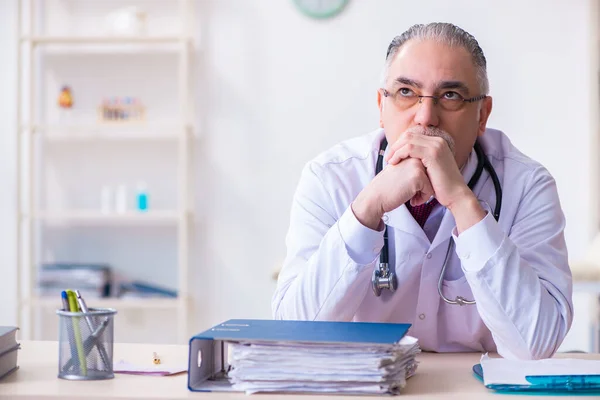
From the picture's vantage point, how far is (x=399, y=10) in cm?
439

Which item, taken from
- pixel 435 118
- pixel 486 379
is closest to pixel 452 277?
pixel 435 118

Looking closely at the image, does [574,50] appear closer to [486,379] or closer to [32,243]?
[32,243]

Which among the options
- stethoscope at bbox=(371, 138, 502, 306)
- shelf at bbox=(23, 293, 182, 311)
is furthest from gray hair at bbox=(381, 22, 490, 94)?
shelf at bbox=(23, 293, 182, 311)

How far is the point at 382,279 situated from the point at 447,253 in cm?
17

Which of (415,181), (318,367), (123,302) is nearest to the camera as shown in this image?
(318,367)

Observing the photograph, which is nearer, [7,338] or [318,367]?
[318,367]

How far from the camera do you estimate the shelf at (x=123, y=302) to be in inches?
167

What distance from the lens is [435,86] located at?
1.64 m

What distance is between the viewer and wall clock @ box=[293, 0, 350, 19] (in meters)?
4.41

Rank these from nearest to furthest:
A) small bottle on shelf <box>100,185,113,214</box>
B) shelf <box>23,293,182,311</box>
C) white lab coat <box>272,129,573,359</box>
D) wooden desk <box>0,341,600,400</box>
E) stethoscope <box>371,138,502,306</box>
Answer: wooden desk <box>0,341,600,400</box> → white lab coat <box>272,129,573,359</box> → stethoscope <box>371,138,502,306</box> → shelf <box>23,293,182,311</box> → small bottle on shelf <box>100,185,113,214</box>

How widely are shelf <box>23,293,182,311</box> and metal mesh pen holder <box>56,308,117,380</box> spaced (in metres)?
3.10

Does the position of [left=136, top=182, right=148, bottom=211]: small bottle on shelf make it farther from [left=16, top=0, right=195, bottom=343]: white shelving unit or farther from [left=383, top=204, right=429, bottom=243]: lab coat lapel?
[left=383, top=204, right=429, bottom=243]: lab coat lapel

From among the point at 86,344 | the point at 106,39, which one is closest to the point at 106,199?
the point at 106,39

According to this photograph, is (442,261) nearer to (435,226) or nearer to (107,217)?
(435,226)
